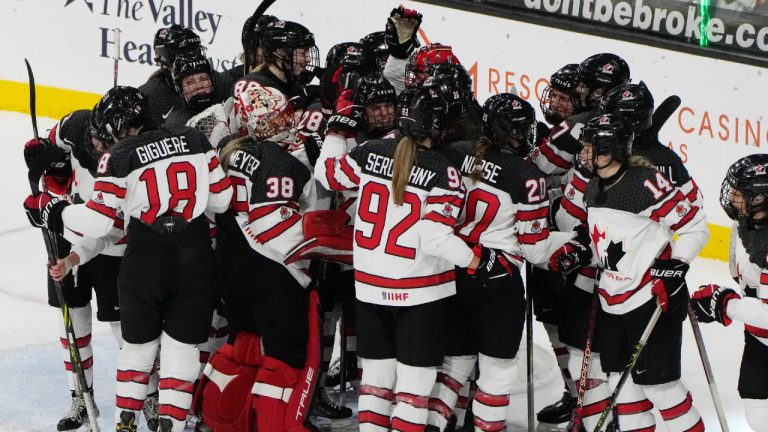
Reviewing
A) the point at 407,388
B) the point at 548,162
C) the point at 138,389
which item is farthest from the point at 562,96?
the point at 138,389

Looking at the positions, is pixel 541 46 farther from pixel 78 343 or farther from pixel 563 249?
pixel 78 343

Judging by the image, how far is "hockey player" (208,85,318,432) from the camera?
388 cm

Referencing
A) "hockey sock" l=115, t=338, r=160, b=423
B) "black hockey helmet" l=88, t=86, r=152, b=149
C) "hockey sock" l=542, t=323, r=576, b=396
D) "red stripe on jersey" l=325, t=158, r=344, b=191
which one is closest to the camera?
"black hockey helmet" l=88, t=86, r=152, b=149

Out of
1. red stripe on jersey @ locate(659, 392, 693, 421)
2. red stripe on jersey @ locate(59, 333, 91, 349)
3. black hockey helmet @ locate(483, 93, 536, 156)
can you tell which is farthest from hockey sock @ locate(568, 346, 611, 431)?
red stripe on jersey @ locate(59, 333, 91, 349)

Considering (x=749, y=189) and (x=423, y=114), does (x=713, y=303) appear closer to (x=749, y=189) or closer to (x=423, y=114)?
(x=749, y=189)

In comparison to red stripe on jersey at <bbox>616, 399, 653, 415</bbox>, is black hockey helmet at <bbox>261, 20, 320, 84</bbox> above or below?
above

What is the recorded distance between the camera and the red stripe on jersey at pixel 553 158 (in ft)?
13.8

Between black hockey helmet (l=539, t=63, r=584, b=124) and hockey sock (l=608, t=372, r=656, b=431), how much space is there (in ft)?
3.81

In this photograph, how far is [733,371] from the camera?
5105 mm

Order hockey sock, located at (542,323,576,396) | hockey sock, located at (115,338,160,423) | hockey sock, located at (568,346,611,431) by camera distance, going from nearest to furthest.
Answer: hockey sock, located at (115,338,160,423)
hockey sock, located at (568,346,611,431)
hockey sock, located at (542,323,576,396)

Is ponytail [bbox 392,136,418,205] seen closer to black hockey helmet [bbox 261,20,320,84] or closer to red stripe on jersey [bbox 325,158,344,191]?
red stripe on jersey [bbox 325,158,344,191]

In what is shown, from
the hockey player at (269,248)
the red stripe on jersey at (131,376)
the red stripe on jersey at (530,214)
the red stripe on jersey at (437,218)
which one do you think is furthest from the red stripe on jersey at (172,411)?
the red stripe on jersey at (530,214)

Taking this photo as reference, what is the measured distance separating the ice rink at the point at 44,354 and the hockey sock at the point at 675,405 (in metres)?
0.75

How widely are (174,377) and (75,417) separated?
63 cm
